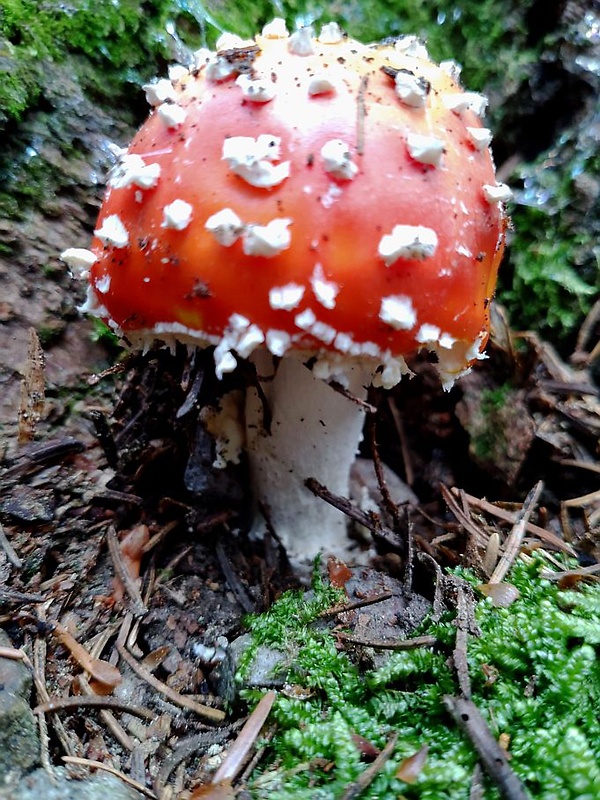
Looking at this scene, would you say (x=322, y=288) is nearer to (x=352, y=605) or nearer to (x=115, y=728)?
(x=352, y=605)

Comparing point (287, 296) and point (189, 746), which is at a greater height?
point (287, 296)

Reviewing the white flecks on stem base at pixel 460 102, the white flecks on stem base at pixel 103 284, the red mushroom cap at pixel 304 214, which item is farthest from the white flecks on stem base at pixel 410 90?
the white flecks on stem base at pixel 103 284

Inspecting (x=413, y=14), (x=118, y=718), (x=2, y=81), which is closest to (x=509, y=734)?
(x=118, y=718)

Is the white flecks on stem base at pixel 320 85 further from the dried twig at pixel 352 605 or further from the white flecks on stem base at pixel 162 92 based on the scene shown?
the dried twig at pixel 352 605

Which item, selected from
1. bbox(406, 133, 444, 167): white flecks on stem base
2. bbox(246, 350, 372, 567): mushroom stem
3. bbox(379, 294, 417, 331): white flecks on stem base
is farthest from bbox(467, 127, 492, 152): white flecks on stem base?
bbox(246, 350, 372, 567): mushroom stem

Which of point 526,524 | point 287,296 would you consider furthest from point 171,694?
point 526,524

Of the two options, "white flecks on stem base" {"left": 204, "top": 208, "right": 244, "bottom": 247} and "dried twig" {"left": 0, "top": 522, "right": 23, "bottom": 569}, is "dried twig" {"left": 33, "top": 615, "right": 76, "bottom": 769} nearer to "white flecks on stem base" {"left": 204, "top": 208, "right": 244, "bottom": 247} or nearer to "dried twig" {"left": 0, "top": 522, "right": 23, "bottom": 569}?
"dried twig" {"left": 0, "top": 522, "right": 23, "bottom": 569}
